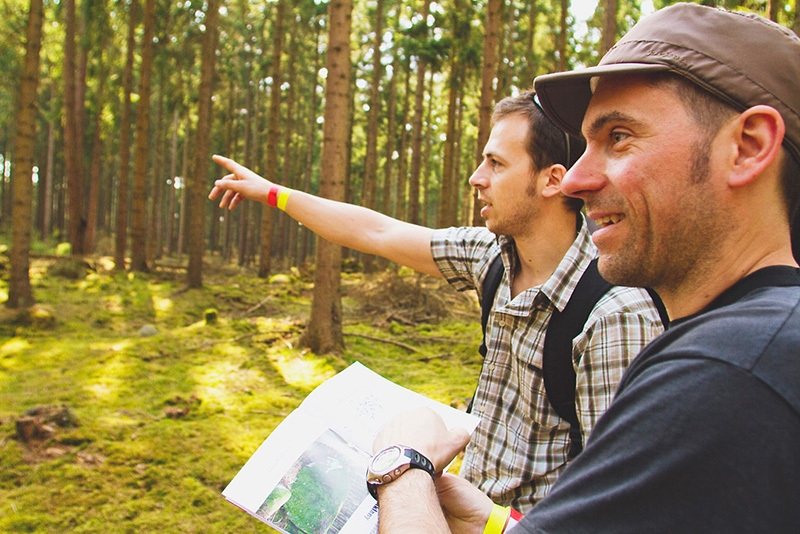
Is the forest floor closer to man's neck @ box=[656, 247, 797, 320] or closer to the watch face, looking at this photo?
the watch face

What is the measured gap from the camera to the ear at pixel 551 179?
7.55 feet

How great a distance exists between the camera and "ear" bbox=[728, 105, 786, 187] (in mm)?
1000

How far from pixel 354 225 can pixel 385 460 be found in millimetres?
1691

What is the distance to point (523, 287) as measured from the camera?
2.34m

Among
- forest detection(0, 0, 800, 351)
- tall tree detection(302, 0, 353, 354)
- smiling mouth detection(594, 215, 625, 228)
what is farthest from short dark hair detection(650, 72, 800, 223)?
tall tree detection(302, 0, 353, 354)

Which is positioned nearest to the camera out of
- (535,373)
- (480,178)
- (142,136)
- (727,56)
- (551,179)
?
(727,56)

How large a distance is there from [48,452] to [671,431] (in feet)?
17.1

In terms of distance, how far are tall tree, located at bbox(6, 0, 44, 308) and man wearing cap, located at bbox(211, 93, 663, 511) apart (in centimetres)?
796

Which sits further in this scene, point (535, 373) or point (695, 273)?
point (535, 373)

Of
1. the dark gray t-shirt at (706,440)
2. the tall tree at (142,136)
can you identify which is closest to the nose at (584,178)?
the dark gray t-shirt at (706,440)

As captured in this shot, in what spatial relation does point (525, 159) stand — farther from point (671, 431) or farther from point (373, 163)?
point (373, 163)

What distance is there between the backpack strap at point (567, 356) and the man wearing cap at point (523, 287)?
24mm

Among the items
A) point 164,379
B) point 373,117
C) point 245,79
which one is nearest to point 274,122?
point 373,117

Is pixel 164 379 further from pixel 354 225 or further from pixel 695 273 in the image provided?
pixel 695 273
